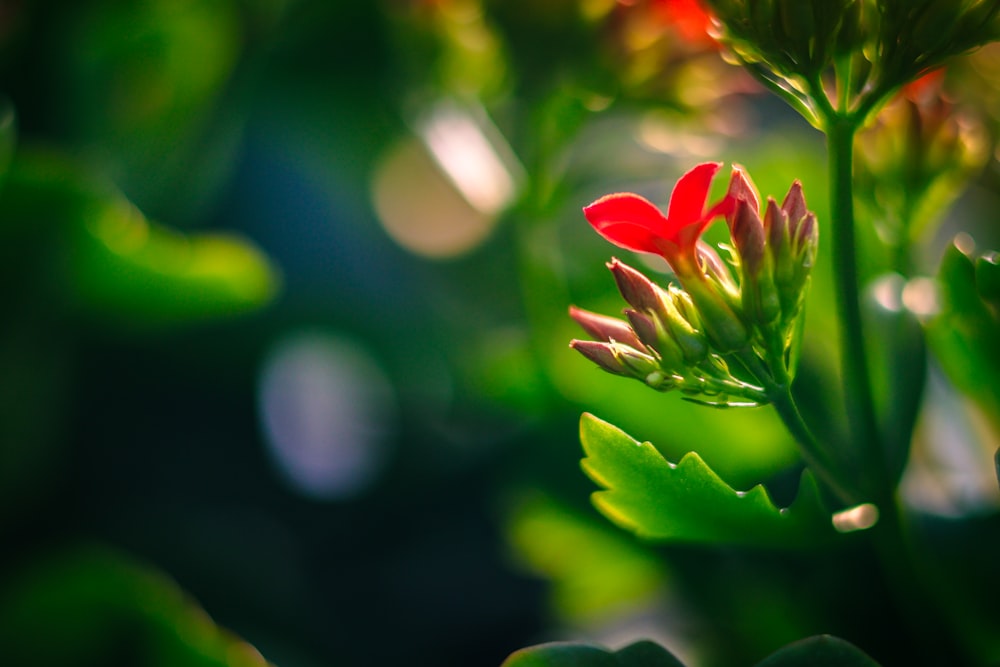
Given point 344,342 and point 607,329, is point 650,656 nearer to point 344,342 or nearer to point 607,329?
point 607,329

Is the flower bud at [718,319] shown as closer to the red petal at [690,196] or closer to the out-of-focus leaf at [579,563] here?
the red petal at [690,196]

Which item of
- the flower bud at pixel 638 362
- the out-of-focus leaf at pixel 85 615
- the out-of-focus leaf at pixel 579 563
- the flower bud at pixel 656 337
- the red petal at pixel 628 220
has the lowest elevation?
the out-of-focus leaf at pixel 579 563

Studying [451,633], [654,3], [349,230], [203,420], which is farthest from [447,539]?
[654,3]

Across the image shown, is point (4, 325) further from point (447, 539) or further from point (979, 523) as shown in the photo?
point (979, 523)

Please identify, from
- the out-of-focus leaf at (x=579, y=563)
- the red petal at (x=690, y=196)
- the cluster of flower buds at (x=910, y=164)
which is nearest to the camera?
the red petal at (x=690, y=196)

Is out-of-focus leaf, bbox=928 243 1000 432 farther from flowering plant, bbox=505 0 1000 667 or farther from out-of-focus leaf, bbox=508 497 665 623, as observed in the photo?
out-of-focus leaf, bbox=508 497 665 623

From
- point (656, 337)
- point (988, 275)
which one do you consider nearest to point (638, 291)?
point (656, 337)

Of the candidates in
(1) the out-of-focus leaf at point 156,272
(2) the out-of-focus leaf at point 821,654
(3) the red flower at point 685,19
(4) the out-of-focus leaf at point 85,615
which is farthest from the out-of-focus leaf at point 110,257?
(2) the out-of-focus leaf at point 821,654
